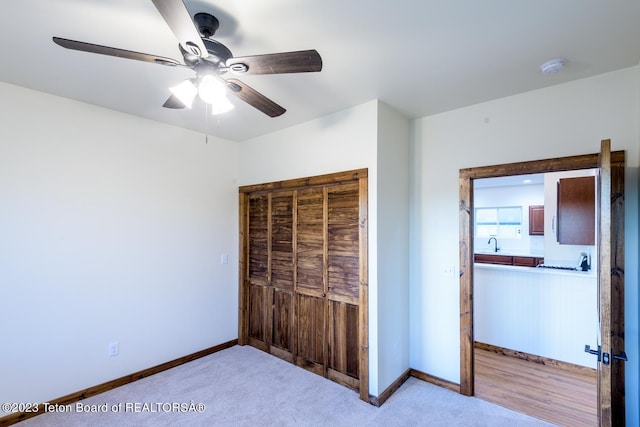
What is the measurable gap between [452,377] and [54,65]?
4.21 metres

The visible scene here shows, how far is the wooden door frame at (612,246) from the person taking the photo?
213 centimetres

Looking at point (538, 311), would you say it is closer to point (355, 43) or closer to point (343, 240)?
point (343, 240)

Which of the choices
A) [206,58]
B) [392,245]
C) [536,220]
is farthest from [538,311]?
[206,58]

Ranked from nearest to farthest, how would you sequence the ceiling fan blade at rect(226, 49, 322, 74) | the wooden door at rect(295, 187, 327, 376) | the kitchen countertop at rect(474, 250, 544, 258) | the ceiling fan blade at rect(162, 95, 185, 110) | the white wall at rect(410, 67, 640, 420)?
the ceiling fan blade at rect(226, 49, 322, 74), the ceiling fan blade at rect(162, 95, 185, 110), the white wall at rect(410, 67, 640, 420), the wooden door at rect(295, 187, 327, 376), the kitchen countertop at rect(474, 250, 544, 258)

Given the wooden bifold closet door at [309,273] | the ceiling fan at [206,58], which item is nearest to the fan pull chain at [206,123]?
the wooden bifold closet door at [309,273]

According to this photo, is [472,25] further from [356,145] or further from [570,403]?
[570,403]

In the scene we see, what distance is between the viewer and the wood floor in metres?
2.54

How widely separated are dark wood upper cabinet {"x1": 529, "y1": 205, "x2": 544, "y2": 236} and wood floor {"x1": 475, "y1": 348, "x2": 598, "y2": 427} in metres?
3.97

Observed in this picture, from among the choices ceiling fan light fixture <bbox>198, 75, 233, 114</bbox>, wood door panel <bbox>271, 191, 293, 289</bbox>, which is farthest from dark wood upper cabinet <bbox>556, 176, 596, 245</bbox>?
ceiling fan light fixture <bbox>198, 75, 233, 114</bbox>

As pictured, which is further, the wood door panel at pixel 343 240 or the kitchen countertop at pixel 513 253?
the kitchen countertop at pixel 513 253

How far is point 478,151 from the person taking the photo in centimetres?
281

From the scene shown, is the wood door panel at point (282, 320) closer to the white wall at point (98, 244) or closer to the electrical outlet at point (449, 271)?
the white wall at point (98, 244)

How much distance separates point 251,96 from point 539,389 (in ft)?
12.1

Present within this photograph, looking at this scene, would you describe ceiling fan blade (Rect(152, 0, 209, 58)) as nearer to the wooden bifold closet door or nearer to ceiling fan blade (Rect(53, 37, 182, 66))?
ceiling fan blade (Rect(53, 37, 182, 66))
